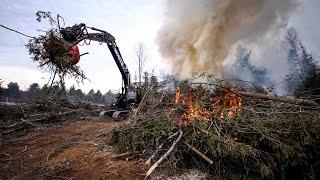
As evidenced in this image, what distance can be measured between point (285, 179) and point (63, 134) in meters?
6.59

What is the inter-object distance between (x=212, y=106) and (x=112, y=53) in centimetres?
875

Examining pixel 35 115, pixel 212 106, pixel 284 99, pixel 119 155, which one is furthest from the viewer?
pixel 35 115

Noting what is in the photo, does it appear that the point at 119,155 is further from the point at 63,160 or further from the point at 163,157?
the point at 63,160

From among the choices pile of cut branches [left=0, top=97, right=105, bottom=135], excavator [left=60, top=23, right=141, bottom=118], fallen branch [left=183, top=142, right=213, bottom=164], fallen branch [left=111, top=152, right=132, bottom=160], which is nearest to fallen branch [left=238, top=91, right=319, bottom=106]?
fallen branch [left=183, top=142, right=213, bottom=164]

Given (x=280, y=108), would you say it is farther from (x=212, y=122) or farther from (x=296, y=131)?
(x=212, y=122)

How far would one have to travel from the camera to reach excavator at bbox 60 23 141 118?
11.4 m

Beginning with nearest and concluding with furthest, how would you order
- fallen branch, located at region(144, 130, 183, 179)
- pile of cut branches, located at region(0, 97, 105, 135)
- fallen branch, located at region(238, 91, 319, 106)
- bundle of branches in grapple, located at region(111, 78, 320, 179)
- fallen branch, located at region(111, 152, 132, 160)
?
fallen branch, located at region(144, 130, 183, 179) → bundle of branches in grapple, located at region(111, 78, 320, 179) → fallen branch, located at region(111, 152, 132, 160) → fallen branch, located at region(238, 91, 319, 106) → pile of cut branches, located at region(0, 97, 105, 135)

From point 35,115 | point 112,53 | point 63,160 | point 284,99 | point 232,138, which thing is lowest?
point 63,160

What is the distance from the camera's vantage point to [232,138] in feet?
19.9

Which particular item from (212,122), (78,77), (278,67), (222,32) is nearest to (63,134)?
(78,77)

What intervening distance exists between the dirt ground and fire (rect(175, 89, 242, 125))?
66.9 inches

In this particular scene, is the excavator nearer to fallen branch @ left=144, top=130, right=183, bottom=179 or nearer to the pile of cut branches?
the pile of cut branches

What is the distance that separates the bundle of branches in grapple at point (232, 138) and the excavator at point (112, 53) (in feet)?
16.4

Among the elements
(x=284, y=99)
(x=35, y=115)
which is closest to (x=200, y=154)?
(x=284, y=99)
